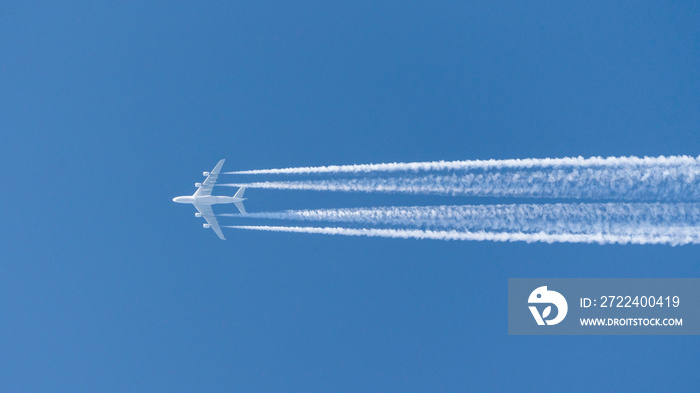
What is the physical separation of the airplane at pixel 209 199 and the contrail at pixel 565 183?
403 inches

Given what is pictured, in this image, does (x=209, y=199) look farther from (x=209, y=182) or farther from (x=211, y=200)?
(x=209, y=182)

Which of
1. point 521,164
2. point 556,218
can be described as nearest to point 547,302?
point 556,218

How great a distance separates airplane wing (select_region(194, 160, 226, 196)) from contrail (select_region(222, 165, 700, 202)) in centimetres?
1127

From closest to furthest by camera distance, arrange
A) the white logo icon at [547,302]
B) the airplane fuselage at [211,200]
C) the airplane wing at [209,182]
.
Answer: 1. the white logo icon at [547,302]
2. the airplane wing at [209,182]
3. the airplane fuselage at [211,200]

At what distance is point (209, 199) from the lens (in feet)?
108

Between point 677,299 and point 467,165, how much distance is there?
51.5 feet

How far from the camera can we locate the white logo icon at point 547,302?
28.2m

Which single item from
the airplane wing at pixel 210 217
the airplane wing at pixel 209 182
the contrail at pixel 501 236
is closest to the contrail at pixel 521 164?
the contrail at pixel 501 236

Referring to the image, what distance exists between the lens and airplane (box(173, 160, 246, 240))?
107ft

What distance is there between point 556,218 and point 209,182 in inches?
916

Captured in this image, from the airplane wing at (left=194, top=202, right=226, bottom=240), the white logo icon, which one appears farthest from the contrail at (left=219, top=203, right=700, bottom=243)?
the airplane wing at (left=194, top=202, right=226, bottom=240)

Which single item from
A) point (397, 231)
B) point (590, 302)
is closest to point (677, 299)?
point (590, 302)

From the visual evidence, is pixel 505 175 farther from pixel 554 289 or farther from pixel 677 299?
pixel 677 299

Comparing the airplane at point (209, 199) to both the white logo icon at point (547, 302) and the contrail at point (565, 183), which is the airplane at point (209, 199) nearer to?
the contrail at point (565, 183)
